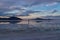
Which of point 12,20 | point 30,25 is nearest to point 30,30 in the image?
point 30,25

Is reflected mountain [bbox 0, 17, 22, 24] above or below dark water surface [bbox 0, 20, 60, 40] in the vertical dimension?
above

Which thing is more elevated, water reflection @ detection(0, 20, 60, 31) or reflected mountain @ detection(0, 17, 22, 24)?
reflected mountain @ detection(0, 17, 22, 24)

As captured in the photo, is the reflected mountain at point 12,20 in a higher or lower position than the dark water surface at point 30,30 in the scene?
higher

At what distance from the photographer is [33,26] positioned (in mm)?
3311

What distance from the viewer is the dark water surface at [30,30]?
3.25m

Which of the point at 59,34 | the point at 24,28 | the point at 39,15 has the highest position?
the point at 39,15

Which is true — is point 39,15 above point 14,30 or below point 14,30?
above

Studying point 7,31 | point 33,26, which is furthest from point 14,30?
point 33,26

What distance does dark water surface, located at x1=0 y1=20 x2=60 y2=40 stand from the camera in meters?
3.25

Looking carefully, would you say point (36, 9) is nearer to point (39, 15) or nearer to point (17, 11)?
point (39, 15)

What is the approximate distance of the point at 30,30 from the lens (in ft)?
10.7

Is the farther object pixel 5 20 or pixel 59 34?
pixel 59 34

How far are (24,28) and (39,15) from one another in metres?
0.41

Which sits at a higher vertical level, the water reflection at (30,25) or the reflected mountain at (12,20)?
the reflected mountain at (12,20)
